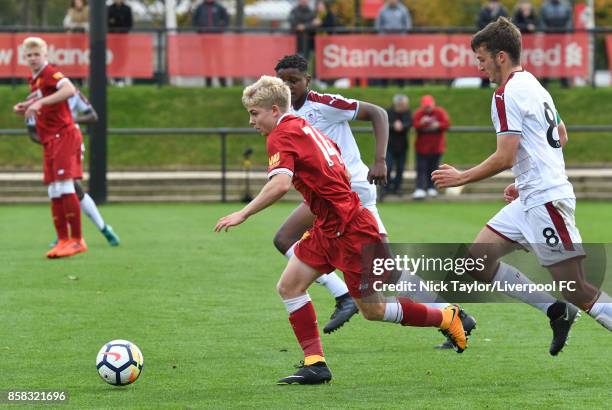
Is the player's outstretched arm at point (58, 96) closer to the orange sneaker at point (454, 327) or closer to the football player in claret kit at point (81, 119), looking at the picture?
the football player in claret kit at point (81, 119)

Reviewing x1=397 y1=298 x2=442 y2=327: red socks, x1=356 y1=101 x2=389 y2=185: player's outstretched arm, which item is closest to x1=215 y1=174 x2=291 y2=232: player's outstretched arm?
x1=397 y1=298 x2=442 y2=327: red socks

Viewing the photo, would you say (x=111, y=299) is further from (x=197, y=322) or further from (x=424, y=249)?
(x=424, y=249)

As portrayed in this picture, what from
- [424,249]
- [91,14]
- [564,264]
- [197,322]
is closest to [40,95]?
[197,322]

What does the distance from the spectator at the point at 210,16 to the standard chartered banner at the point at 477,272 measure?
64.1 feet

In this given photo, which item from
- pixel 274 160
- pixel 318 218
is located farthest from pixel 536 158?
pixel 274 160

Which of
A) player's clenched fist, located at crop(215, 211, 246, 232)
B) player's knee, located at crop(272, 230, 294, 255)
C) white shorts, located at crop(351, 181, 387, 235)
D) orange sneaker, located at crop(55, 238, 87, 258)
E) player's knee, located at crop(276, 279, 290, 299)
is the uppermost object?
player's clenched fist, located at crop(215, 211, 246, 232)

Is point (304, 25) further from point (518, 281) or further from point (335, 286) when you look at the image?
point (518, 281)

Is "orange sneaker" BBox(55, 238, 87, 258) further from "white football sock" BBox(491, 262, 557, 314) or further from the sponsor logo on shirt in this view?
the sponsor logo on shirt

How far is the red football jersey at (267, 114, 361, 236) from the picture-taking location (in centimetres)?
657

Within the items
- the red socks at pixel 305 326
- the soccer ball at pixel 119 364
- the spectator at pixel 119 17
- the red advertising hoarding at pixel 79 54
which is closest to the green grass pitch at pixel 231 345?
the soccer ball at pixel 119 364

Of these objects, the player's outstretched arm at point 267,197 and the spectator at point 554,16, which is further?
the spectator at point 554,16

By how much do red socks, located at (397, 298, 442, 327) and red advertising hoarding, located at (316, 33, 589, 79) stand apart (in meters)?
19.5

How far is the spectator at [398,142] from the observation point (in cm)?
2186

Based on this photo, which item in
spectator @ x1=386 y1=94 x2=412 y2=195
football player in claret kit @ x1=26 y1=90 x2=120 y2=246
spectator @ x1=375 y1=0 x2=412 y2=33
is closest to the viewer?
football player in claret kit @ x1=26 y1=90 x2=120 y2=246
